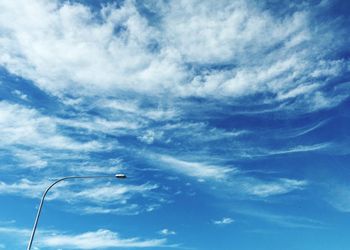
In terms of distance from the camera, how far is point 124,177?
995 inches

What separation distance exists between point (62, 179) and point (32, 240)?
4.50 metres

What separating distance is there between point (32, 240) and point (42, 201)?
2512 millimetres

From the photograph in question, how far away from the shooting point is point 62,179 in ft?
85.6

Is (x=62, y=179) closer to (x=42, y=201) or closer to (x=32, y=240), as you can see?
(x=42, y=201)

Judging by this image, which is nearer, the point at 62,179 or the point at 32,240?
the point at 32,240

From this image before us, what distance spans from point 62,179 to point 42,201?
2.13 meters

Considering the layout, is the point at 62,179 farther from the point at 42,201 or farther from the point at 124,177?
the point at 124,177

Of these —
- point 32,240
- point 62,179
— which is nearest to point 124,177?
point 62,179

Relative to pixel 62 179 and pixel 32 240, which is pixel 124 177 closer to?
pixel 62 179

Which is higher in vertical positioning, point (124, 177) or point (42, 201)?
point (124, 177)

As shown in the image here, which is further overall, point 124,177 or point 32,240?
point 124,177

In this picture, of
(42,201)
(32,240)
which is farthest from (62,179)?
(32,240)

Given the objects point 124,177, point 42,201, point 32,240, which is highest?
point 124,177

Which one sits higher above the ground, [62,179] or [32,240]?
[62,179]
